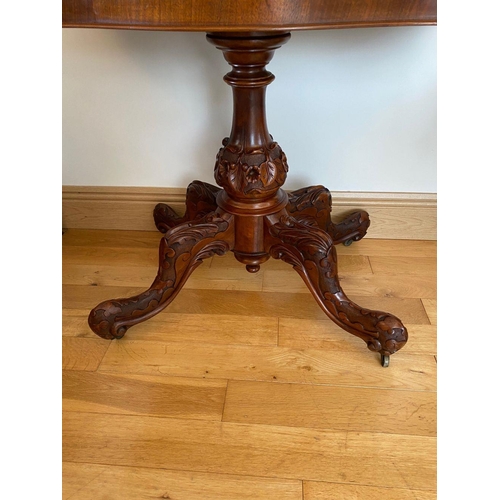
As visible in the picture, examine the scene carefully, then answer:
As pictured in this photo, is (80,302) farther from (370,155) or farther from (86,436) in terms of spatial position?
(370,155)

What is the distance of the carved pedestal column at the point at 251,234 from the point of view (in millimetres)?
1152

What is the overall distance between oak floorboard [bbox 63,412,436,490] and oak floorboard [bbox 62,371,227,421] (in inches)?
0.9

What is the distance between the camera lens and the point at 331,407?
1057mm

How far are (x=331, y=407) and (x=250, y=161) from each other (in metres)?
0.50

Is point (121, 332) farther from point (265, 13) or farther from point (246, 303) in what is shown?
point (265, 13)

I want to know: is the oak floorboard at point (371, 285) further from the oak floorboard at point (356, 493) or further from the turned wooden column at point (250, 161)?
the oak floorboard at point (356, 493)

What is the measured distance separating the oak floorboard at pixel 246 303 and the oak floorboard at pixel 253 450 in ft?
Result: 1.17

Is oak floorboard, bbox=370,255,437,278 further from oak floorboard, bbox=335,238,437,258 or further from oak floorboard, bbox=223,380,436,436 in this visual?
oak floorboard, bbox=223,380,436,436

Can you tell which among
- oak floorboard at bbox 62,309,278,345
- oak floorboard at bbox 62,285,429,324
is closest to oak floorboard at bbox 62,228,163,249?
oak floorboard at bbox 62,285,429,324

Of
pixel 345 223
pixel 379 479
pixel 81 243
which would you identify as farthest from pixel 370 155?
pixel 379 479

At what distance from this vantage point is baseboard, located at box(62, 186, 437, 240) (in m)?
1.63

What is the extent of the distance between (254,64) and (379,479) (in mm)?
759

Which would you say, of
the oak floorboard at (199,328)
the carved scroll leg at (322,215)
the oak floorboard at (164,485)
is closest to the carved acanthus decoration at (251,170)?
the carved scroll leg at (322,215)

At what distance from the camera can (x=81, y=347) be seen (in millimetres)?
1235
